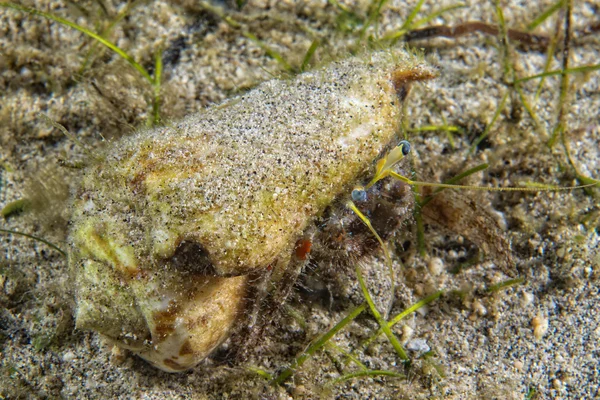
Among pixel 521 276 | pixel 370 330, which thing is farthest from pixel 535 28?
pixel 370 330

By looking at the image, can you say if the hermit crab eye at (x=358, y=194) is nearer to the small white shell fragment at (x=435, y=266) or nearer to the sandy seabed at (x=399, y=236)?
the sandy seabed at (x=399, y=236)

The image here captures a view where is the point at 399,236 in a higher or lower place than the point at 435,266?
higher

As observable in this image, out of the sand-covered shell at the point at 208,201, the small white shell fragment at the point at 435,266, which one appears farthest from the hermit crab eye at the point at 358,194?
the small white shell fragment at the point at 435,266

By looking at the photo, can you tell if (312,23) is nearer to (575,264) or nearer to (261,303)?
(261,303)

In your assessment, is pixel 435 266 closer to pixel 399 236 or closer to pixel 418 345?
pixel 399 236

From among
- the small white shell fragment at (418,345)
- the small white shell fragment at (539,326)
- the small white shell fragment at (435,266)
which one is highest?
the small white shell fragment at (435,266)

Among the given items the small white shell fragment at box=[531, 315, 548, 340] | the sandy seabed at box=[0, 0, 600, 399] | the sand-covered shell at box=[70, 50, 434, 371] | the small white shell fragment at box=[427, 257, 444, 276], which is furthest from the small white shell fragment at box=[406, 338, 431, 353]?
the sand-covered shell at box=[70, 50, 434, 371]

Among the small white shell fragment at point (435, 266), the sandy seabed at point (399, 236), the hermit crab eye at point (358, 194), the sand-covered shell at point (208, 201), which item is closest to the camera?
the sand-covered shell at point (208, 201)

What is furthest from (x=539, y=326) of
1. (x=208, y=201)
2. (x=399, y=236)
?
(x=208, y=201)
